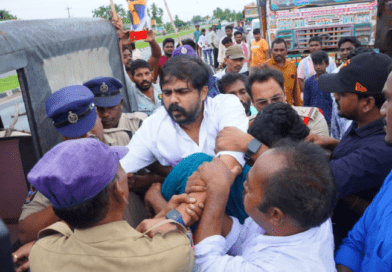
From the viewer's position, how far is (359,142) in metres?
→ 1.89

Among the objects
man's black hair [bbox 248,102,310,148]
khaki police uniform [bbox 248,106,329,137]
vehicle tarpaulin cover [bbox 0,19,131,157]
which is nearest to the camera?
man's black hair [bbox 248,102,310,148]

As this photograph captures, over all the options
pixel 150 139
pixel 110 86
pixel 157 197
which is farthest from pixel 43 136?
pixel 157 197

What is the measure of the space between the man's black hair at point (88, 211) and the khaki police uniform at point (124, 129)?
1.37m

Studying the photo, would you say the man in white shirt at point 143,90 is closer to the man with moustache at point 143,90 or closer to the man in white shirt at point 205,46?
the man with moustache at point 143,90

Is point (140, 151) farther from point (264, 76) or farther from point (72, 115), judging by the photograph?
point (264, 76)

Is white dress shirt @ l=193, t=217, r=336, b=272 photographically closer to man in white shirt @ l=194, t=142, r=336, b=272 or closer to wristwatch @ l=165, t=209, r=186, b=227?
man in white shirt @ l=194, t=142, r=336, b=272

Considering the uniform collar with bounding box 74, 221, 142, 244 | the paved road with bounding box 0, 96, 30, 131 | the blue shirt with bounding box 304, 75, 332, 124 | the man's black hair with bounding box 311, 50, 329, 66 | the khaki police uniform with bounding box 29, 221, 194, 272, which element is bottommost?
the paved road with bounding box 0, 96, 30, 131

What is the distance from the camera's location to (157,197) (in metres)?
1.56

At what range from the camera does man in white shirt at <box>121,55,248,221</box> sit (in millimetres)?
1864

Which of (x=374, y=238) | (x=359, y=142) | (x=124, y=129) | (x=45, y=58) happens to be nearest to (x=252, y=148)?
(x=374, y=238)

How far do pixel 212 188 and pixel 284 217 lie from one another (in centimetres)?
31

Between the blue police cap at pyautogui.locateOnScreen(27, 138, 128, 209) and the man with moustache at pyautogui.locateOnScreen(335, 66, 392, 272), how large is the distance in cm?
100

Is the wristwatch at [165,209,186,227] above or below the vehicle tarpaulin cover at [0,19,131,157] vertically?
below

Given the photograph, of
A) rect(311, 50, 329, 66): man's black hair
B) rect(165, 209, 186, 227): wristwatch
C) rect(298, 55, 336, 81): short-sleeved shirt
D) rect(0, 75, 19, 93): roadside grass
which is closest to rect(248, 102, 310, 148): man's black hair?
rect(165, 209, 186, 227): wristwatch
